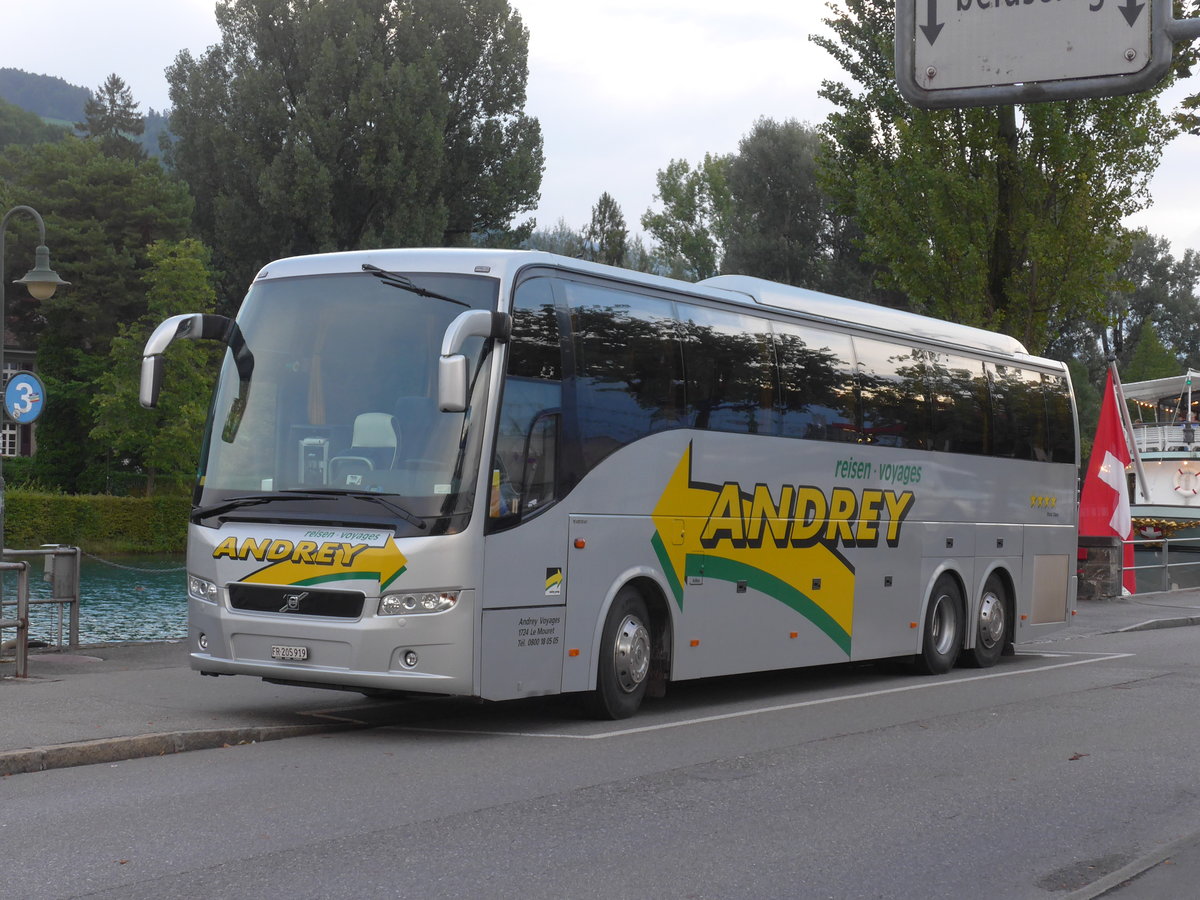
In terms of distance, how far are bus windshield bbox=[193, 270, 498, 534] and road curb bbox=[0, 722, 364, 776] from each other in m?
1.55

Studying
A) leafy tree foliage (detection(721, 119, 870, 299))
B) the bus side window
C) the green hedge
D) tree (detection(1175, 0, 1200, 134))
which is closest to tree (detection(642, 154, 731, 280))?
leafy tree foliage (detection(721, 119, 870, 299))

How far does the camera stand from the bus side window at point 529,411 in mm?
10797

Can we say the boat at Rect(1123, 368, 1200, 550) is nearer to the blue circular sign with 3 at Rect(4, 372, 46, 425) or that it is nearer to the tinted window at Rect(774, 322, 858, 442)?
the tinted window at Rect(774, 322, 858, 442)

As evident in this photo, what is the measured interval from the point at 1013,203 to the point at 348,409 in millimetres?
21681

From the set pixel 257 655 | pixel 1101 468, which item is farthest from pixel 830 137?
pixel 257 655

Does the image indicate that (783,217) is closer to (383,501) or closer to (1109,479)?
(1109,479)

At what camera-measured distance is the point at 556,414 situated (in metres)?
11.3

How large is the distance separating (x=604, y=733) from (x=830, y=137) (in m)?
23.5

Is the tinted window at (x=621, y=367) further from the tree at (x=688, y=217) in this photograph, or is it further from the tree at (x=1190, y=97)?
the tree at (x=688, y=217)

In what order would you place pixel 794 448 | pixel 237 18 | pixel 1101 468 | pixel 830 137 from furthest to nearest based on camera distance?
pixel 237 18 → pixel 830 137 → pixel 1101 468 → pixel 794 448

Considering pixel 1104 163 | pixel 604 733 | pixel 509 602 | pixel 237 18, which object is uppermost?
pixel 237 18

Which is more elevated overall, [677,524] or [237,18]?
[237,18]

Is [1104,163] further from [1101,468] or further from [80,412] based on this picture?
[80,412]

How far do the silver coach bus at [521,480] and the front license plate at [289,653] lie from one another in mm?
22
